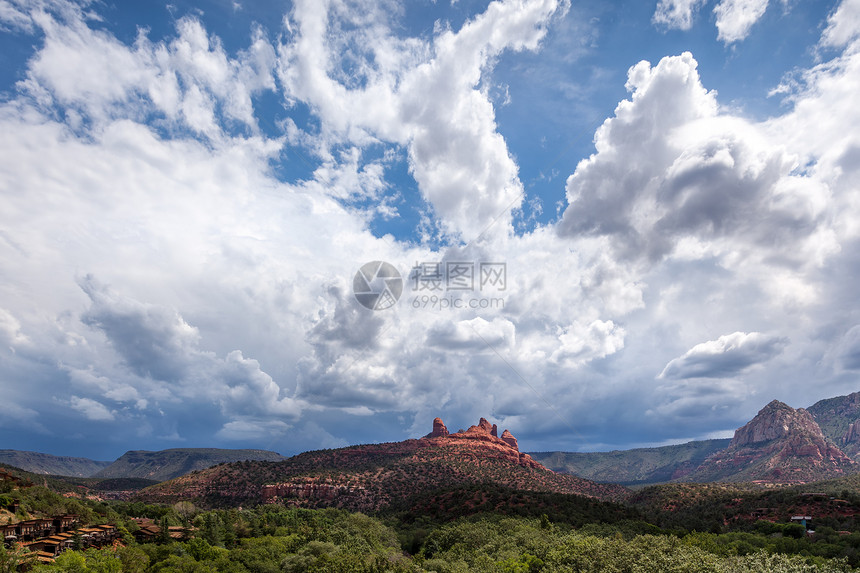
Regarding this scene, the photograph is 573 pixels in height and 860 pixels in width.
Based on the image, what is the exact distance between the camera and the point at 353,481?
153 meters

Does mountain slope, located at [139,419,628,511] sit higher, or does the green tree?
mountain slope, located at [139,419,628,511]

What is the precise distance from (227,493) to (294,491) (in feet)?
70.8

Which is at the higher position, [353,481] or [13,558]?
[353,481]

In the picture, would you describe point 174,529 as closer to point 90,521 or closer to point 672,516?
point 90,521

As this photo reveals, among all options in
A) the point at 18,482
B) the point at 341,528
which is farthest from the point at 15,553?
the point at 18,482

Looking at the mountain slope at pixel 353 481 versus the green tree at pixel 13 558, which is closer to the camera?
the green tree at pixel 13 558

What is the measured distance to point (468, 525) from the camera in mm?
83750

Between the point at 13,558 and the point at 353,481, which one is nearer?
the point at 13,558

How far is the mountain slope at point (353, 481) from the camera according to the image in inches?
→ 5650

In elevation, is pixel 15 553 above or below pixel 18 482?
below

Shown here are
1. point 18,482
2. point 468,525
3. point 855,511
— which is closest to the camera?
point 468,525

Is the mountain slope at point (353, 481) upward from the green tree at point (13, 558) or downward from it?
upward

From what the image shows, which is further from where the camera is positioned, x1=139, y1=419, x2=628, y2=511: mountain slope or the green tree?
x1=139, y1=419, x2=628, y2=511: mountain slope

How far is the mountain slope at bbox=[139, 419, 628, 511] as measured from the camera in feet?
471
